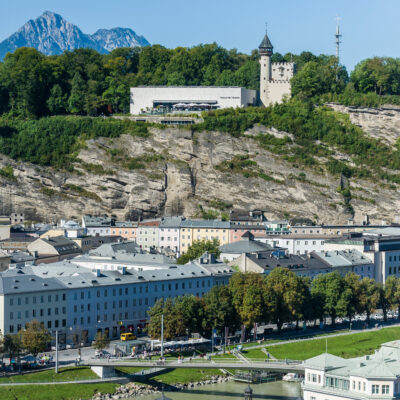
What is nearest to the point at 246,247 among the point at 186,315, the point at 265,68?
the point at 186,315

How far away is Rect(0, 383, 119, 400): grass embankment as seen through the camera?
2816 inches

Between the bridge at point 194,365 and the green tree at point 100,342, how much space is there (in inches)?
160

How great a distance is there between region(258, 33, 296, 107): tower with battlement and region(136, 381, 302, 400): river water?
76946 millimetres

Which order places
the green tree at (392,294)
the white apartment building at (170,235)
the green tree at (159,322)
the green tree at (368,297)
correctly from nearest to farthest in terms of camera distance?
the green tree at (159,322)
the green tree at (368,297)
the green tree at (392,294)
the white apartment building at (170,235)

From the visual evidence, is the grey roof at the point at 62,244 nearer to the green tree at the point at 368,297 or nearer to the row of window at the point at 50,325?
the row of window at the point at 50,325

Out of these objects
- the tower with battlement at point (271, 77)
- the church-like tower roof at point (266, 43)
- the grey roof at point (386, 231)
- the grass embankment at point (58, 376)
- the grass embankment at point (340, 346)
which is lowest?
the grass embankment at point (58, 376)

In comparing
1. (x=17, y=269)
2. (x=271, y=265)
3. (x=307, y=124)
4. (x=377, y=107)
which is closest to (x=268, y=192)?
(x=307, y=124)

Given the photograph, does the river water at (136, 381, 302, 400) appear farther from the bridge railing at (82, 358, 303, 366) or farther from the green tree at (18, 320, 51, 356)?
the green tree at (18, 320, 51, 356)

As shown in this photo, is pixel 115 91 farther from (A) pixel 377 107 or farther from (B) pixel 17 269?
(B) pixel 17 269

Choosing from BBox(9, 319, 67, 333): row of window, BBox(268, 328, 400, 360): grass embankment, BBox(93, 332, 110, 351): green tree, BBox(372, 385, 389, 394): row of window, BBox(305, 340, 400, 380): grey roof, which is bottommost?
BBox(268, 328, 400, 360): grass embankment

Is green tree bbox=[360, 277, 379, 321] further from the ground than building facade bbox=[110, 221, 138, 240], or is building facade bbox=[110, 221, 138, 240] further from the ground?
building facade bbox=[110, 221, 138, 240]

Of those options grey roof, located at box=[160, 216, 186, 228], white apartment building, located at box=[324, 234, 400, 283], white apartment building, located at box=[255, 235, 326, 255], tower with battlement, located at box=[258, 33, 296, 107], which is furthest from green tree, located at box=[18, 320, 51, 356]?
tower with battlement, located at box=[258, 33, 296, 107]

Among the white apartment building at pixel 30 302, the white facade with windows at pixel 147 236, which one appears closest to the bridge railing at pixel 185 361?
the white apartment building at pixel 30 302

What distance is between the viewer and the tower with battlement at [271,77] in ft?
503
